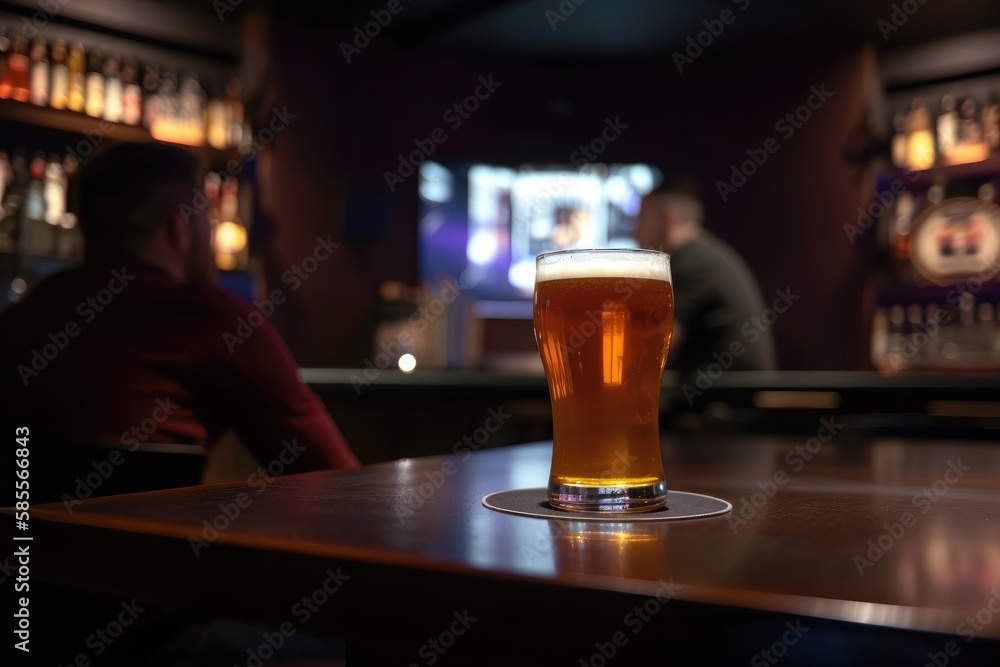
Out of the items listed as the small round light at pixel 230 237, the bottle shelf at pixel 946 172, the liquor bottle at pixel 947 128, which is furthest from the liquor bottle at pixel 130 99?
the liquor bottle at pixel 947 128

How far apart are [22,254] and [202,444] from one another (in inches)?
96.8

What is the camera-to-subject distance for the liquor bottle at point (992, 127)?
457 cm

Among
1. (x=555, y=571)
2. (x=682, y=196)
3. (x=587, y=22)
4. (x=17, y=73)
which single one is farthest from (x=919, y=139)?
(x=555, y=571)

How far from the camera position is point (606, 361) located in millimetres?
762

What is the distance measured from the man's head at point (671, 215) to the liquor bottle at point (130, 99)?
7.46 feet

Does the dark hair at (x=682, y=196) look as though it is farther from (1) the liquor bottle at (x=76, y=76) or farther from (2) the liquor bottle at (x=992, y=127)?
(1) the liquor bottle at (x=76, y=76)

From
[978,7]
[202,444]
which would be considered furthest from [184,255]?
[978,7]

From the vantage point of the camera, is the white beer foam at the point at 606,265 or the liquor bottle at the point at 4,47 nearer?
the white beer foam at the point at 606,265

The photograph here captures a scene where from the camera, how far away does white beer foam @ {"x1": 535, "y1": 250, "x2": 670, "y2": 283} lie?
2.48ft

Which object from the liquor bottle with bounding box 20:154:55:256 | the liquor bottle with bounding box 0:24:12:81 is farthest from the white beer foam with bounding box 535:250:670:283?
the liquor bottle with bounding box 0:24:12:81

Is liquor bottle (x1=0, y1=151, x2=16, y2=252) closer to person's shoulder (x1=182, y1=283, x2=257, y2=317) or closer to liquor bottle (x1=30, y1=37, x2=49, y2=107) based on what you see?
liquor bottle (x1=30, y1=37, x2=49, y2=107)

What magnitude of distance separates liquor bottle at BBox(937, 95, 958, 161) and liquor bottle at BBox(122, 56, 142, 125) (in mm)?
3944

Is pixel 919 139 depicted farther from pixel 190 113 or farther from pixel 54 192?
pixel 54 192

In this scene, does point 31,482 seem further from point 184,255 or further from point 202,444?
point 184,255
